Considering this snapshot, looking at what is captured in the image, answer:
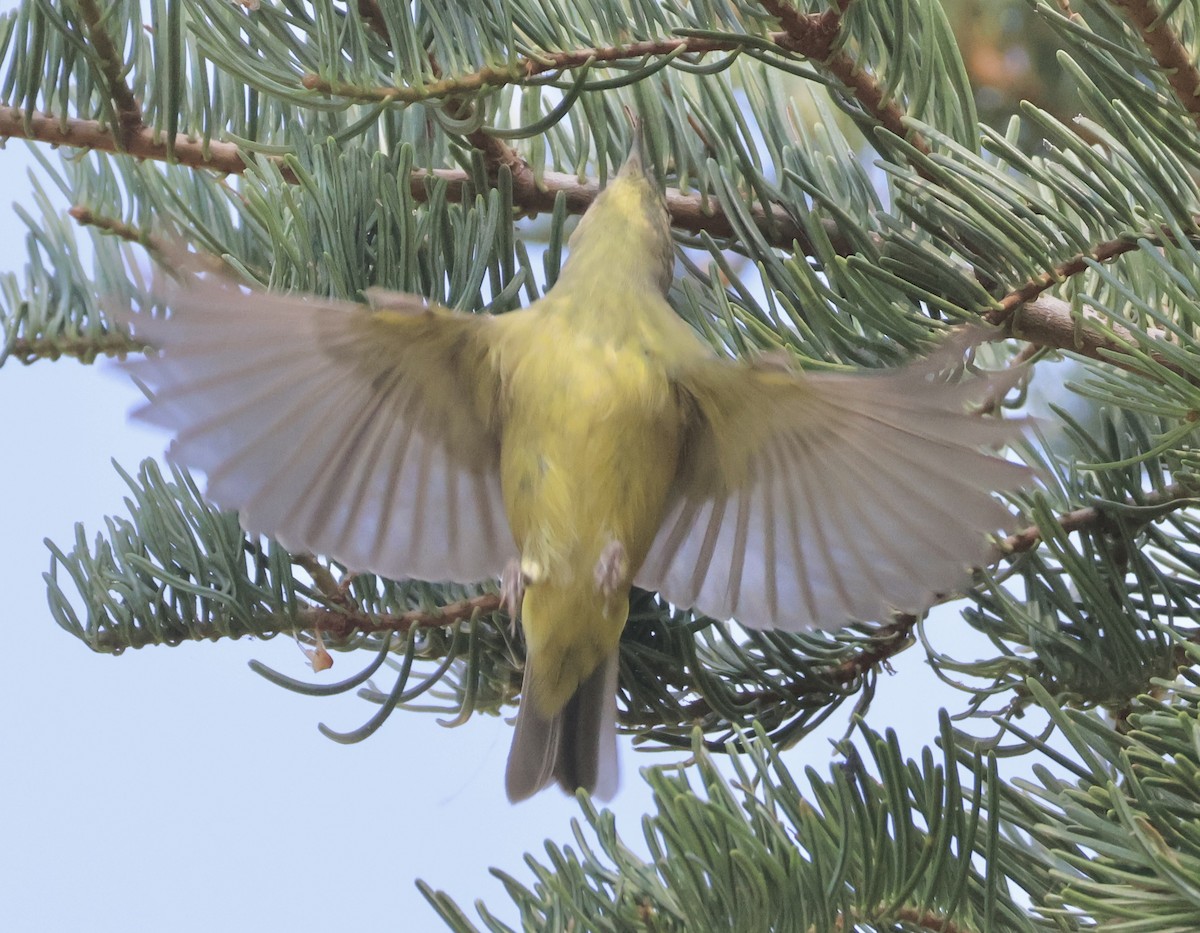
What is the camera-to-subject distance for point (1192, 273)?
0.30 metres

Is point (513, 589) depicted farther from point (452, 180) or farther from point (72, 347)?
point (72, 347)

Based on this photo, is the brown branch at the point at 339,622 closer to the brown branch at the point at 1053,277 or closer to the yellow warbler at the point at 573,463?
the yellow warbler at the point at 573,463

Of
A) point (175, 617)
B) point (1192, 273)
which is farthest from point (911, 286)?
point (175, 617)

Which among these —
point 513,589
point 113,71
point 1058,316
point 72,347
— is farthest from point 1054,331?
point 72,347

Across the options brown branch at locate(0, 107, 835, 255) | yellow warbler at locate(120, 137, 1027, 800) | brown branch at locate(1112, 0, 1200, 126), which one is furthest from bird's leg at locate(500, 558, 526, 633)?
Answer: brown branch at locate(1112, 0, 1200, 126)

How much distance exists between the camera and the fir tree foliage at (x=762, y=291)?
1.07 ft

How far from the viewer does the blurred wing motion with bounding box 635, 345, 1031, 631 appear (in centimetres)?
40

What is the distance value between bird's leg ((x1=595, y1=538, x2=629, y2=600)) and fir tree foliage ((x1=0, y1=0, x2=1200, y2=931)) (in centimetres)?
3

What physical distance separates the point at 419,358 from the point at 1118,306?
0.88 ft

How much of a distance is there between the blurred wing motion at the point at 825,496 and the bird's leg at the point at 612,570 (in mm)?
31

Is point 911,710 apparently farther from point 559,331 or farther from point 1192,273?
point 1192,273

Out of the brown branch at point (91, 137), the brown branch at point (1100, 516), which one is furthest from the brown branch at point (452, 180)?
the brown branch at point (1100, 516)

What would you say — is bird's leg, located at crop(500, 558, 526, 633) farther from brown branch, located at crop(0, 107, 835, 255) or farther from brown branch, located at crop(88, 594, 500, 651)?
brown branch, located at crop(0, 107, 835, 255)

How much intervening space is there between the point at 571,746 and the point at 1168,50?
1.11 ft
